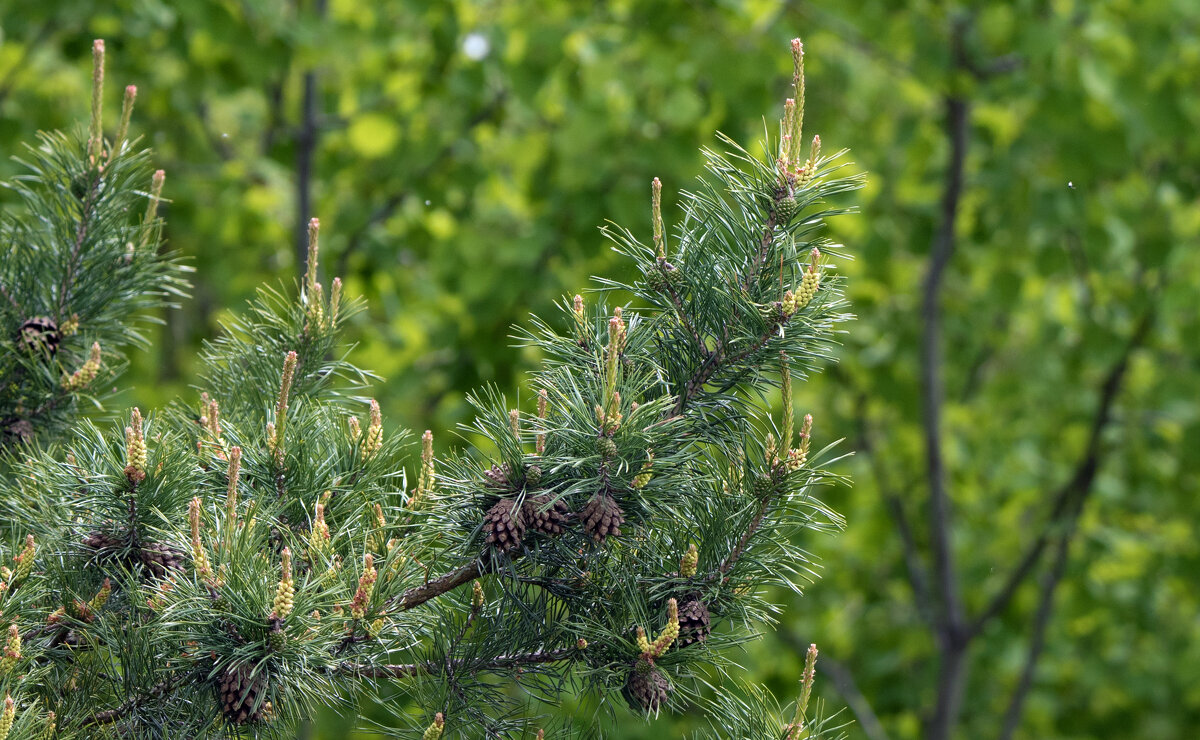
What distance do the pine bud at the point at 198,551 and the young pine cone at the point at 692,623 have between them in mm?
364

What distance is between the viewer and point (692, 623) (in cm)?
91

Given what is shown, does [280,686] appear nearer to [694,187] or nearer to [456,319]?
[694,187]

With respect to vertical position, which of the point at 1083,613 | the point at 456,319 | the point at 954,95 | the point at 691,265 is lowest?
the point at 1083,613

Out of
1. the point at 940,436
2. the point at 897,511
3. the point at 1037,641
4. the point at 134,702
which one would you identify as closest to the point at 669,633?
the point at 134,702

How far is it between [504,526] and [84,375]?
1.80 feet

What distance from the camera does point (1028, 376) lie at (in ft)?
14.0

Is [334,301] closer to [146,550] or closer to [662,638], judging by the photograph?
[146,550]

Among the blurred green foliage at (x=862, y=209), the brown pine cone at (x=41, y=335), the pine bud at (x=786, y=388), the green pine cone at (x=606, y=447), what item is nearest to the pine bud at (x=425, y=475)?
the green pine cone at (x=606, y=447)

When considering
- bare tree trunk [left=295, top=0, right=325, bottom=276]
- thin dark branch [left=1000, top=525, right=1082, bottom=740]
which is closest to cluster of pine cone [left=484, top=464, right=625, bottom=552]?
bare tree trunk [left=295, top=0, right=325, bottom=276]

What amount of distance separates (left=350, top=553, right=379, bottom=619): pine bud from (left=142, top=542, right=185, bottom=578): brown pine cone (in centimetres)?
18

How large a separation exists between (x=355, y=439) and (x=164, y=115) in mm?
3424

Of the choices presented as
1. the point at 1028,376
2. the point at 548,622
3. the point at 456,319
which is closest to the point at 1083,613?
the point at 1028,376

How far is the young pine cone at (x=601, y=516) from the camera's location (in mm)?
846

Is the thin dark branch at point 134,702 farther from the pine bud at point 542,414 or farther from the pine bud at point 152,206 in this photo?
the pine bud at point 152,206
